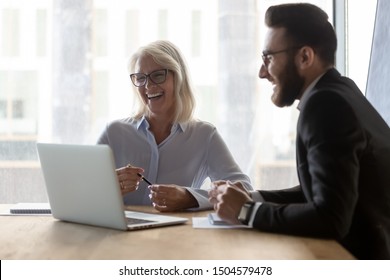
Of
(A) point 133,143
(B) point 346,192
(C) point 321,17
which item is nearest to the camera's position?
(B) point 346,192

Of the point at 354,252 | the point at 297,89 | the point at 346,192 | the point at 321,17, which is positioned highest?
the point at 321,17

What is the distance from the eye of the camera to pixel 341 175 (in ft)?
4.67

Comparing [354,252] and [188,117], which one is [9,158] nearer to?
[188,117]

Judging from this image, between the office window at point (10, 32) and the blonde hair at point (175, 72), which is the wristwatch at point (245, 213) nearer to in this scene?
the blonde hair at point (175, 72)

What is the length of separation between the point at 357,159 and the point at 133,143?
1.22 meters

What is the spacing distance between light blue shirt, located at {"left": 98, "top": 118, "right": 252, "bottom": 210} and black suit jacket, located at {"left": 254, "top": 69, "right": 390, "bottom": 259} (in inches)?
32.4

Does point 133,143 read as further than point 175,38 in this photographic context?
No

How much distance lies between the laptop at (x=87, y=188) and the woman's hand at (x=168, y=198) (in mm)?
132

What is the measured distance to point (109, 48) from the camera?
→ 9.70 ft

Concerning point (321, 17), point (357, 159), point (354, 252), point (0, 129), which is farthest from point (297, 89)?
point (0, 129)

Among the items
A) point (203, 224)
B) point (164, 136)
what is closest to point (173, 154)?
point (164, 136)

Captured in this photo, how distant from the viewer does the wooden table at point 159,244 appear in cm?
132

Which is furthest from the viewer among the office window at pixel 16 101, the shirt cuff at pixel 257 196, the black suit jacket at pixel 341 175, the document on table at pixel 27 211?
the office window at pixel 16 101

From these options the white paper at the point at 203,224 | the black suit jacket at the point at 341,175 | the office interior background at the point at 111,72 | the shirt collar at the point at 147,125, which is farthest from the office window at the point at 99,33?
the black suit jacket at the point at 341,175
